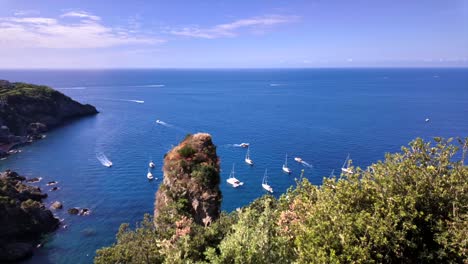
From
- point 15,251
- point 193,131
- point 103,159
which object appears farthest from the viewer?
point 193,131

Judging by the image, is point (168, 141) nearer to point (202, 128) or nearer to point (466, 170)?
point (202, 128)

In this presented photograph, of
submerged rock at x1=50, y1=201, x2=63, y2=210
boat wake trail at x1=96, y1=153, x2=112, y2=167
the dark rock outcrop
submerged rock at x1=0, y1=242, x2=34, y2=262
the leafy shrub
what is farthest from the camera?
boat wake trail at x1=96, y1=153, x2=112, y2=167

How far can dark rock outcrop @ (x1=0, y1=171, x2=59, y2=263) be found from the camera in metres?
42.2

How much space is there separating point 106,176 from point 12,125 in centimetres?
5393

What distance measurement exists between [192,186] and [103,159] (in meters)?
61.3

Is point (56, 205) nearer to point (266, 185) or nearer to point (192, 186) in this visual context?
point (192, 186)

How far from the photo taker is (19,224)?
4591cm

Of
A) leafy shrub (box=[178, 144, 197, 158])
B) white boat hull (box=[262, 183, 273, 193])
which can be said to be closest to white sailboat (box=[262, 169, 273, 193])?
white boat hull (box=[262, 183, 273, 193])

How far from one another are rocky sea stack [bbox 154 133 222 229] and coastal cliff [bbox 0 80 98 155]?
81609mm

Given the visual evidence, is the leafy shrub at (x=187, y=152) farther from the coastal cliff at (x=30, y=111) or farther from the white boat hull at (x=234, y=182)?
the coastal cliff at (x=30, y=111)

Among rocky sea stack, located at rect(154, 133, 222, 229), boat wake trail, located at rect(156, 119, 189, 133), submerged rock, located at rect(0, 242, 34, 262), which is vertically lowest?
submerged rock, located at rect(0, 242, 34, 262)

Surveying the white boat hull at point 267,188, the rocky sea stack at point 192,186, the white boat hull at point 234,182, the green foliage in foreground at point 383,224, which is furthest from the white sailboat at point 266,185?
the green foliage in foreground at point 383,224

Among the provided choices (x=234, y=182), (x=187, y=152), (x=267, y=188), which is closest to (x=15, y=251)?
(x=187, y=152)

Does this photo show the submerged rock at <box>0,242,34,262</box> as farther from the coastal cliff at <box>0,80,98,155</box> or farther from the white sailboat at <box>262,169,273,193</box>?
the coastal cliff at <box>0,80,98,155</box>
